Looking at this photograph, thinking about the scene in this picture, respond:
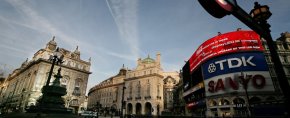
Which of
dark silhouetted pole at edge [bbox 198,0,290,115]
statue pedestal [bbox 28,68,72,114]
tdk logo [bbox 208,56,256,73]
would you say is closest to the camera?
dark silhouetted pole at edge [bbox 198,0,290,115]

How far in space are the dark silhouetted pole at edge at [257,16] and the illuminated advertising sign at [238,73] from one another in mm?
26778

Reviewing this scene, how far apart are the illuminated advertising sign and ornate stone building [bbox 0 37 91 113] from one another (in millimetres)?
34942

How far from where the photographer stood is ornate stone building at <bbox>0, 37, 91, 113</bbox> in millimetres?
40438

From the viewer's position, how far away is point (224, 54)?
32469mm

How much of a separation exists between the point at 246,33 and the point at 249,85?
11.0 m

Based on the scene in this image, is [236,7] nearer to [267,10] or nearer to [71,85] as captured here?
[267,10]

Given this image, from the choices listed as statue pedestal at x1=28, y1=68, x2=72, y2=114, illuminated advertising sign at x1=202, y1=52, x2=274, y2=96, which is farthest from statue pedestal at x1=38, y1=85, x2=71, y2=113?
illuminated advertising sign at x1=202, y1=52, x2=274, y2=96

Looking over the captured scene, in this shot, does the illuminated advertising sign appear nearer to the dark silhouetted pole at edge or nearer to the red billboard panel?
the red billboard panel

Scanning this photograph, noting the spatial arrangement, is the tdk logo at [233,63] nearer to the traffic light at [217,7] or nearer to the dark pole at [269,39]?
the dark pole at [269,39]

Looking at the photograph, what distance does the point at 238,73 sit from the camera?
30016 mm

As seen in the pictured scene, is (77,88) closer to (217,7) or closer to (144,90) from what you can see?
(144,90)

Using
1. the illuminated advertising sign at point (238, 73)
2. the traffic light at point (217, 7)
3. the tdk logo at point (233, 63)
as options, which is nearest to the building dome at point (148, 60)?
the illuminated advertising sign at point (238, 73)

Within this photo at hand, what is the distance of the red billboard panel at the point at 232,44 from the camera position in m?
31.3

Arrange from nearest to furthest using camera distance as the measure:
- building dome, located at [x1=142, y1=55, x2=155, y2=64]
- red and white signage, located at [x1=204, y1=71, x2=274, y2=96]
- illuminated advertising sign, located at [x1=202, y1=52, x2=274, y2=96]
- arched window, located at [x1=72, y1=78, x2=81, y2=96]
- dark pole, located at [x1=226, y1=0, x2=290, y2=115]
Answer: dark pole, located at [x1=226, y1=0, x2=290, y2=115] < red and white signage, located at [x1=204, y1=71, x2=274, y2=96] < illuminated advertising sign, located at [x1=202, y1=52, x2=274, y2=96] < arched window, located at [x1=72, y1=78, x2=81, y2=96] < building dome, located at [x1=142, y1=55, x2=155, y2=64]
